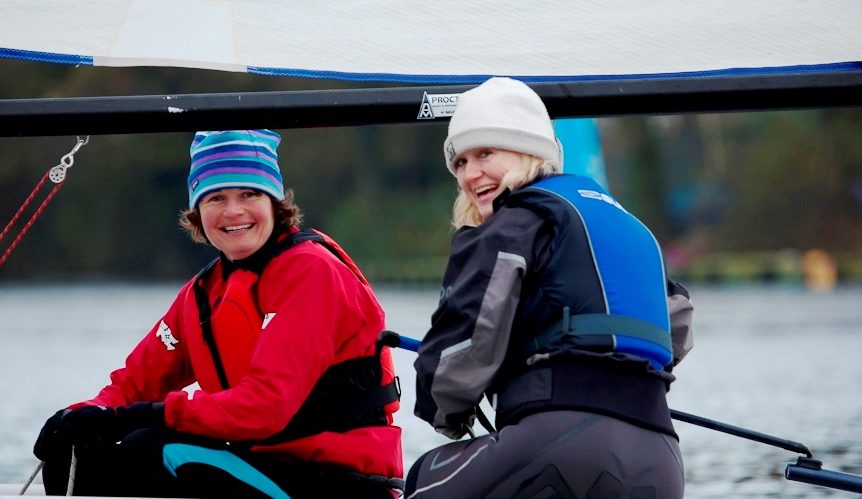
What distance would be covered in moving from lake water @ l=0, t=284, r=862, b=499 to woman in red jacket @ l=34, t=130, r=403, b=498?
333 centimetres

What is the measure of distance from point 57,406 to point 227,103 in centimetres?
709

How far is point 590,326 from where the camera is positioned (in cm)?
199

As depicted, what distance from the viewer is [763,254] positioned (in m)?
37.5

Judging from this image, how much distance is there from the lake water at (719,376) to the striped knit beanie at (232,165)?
3.41 metres

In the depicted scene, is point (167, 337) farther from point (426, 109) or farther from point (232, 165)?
point (426, 109)

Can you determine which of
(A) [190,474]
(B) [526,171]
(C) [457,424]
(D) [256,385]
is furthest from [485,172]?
(A) [190,474]

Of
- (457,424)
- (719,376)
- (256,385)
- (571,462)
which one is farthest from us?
(719,376)

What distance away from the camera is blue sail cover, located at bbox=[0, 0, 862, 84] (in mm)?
2676

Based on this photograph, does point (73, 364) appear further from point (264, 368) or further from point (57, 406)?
point (264, 368)

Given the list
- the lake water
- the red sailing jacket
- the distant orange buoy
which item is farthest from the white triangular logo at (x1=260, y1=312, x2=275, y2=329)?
the distant orange buoy

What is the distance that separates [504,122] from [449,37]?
24.8 inches

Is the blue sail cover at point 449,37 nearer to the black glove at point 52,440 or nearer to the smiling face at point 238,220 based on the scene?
the smiling face at point 238,220

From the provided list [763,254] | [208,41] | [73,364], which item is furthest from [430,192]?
[208,41]

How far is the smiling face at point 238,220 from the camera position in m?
2.49
